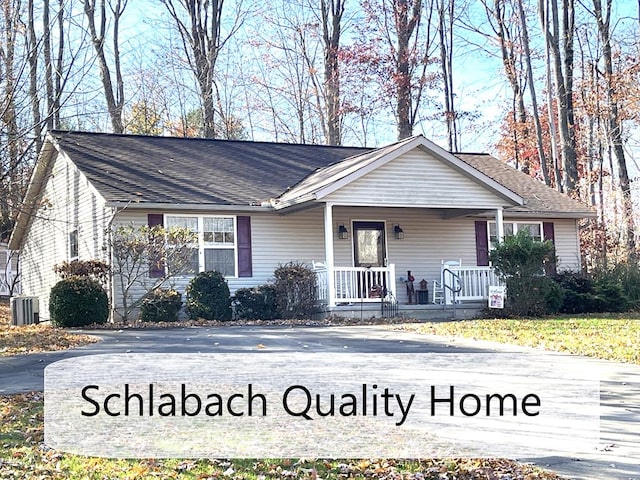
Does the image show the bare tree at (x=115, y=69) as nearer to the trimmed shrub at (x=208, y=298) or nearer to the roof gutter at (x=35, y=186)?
the roof gutter at (x=35, y=186)

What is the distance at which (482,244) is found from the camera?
21250mm

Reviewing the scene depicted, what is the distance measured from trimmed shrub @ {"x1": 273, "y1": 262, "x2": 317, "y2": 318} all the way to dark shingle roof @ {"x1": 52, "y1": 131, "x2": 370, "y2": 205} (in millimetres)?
2204

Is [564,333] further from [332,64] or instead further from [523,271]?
[332,64]

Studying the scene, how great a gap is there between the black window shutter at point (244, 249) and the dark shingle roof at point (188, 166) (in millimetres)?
594

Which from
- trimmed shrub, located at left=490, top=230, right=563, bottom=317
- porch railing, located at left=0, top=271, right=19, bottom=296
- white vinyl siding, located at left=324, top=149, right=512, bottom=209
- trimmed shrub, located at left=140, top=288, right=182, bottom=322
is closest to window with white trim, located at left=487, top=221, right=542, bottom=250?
white vinyl siding, located at left=324, top=149, right=512, bottom=209

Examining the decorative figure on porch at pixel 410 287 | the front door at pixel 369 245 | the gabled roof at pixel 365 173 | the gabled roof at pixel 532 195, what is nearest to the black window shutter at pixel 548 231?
the gabled roof at pixel 532 195

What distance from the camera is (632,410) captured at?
6.95 metres

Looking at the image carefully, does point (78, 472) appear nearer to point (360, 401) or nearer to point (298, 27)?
point (360, 401)

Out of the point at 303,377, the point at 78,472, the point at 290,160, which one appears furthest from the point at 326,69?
the point at 78,472

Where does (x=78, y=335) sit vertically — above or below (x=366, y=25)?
below

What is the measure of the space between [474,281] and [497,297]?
228cm

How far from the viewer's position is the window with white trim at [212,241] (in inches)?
701

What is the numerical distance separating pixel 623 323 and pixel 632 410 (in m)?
8.68

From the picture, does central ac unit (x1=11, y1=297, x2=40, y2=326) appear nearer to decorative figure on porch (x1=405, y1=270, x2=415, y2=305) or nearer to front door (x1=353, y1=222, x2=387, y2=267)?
front door (x1=353, y1=222, x2=387, y2=267)
